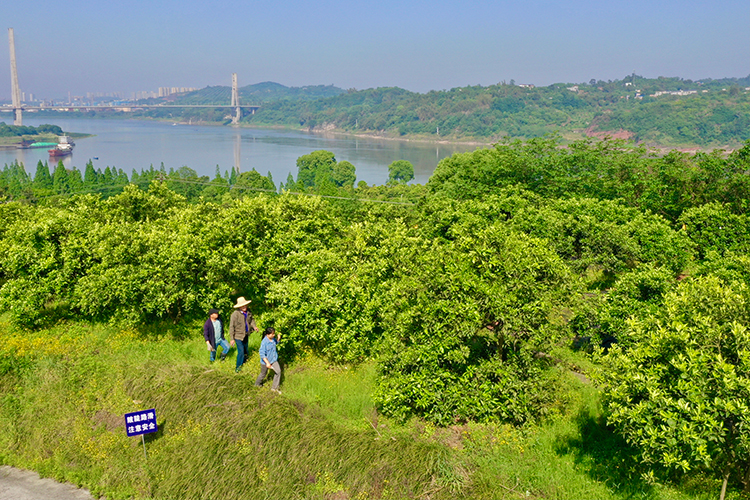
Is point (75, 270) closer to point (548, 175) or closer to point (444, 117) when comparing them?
point (548, 175)

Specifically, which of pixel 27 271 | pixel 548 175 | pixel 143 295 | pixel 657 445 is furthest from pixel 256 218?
pixel 548 175

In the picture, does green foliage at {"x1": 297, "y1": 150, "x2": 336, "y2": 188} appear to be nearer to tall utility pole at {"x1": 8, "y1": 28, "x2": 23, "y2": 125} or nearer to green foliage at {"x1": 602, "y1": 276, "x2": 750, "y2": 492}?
green foliage at {"x1": 602, "y1": 276, "x2": 750, "y2": 492}

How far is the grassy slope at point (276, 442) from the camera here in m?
6.90

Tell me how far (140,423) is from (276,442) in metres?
2.01

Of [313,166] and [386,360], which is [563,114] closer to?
[313,166]

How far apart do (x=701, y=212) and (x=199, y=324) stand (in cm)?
1271

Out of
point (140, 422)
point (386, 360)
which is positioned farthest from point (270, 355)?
point (140, 422)

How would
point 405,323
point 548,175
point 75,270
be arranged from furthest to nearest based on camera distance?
point 548,175 < point 75,270 < point 405,323

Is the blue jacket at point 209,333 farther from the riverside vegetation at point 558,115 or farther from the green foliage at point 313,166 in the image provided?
the riverside vegetation at point 558,115

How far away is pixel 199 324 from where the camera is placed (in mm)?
11672

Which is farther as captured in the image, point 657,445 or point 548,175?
point 548,175

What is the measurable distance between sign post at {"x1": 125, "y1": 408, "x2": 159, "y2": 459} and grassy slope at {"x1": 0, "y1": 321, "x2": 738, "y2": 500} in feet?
1.66

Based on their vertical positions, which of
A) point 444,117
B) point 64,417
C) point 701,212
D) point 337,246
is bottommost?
point 64,417

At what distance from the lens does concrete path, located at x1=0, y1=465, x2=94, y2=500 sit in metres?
7.07
